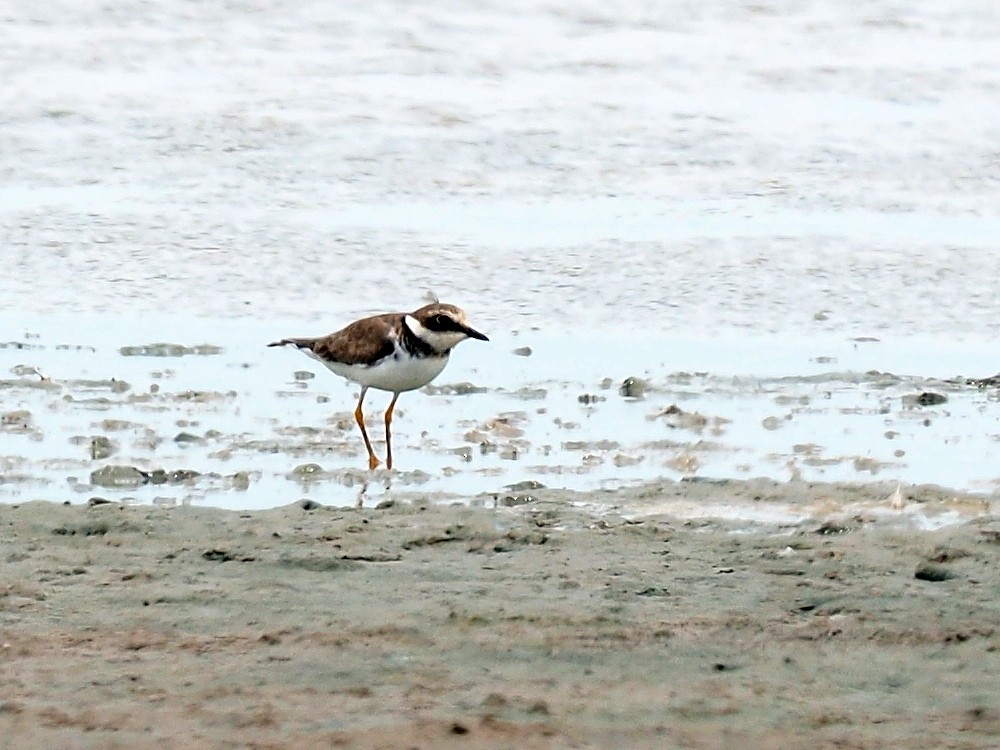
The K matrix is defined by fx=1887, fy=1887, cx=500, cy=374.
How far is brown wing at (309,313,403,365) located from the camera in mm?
7828

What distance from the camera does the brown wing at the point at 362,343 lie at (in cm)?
783

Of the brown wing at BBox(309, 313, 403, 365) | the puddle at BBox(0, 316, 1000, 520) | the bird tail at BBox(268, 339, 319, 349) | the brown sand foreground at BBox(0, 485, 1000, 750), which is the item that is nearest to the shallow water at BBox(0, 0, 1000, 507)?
the puddle at BBox(0, 316, 1000, 520)

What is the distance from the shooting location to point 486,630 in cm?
482

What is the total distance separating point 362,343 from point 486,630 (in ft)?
10.8

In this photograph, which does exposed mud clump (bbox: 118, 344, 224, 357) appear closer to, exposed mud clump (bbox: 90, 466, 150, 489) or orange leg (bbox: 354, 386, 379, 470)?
orange leg (bbox: 354, 386, 379, 470)

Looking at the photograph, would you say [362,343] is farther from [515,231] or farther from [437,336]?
[515,231]

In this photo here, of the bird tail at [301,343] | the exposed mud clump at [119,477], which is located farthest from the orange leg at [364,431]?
the exposed mud clump at [119,477]

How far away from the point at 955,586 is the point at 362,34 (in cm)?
978

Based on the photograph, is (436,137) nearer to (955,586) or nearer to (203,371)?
(203,371)

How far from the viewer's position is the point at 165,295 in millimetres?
9664

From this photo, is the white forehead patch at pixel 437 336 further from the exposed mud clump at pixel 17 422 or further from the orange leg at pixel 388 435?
the exposed mud clump at pixel 17 422

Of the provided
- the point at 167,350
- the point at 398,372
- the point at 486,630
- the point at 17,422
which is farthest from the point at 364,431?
the point at 486,630

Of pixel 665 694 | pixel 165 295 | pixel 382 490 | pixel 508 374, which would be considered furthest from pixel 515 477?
pixel 165 295

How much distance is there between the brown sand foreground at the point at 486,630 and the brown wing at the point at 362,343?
167cm
